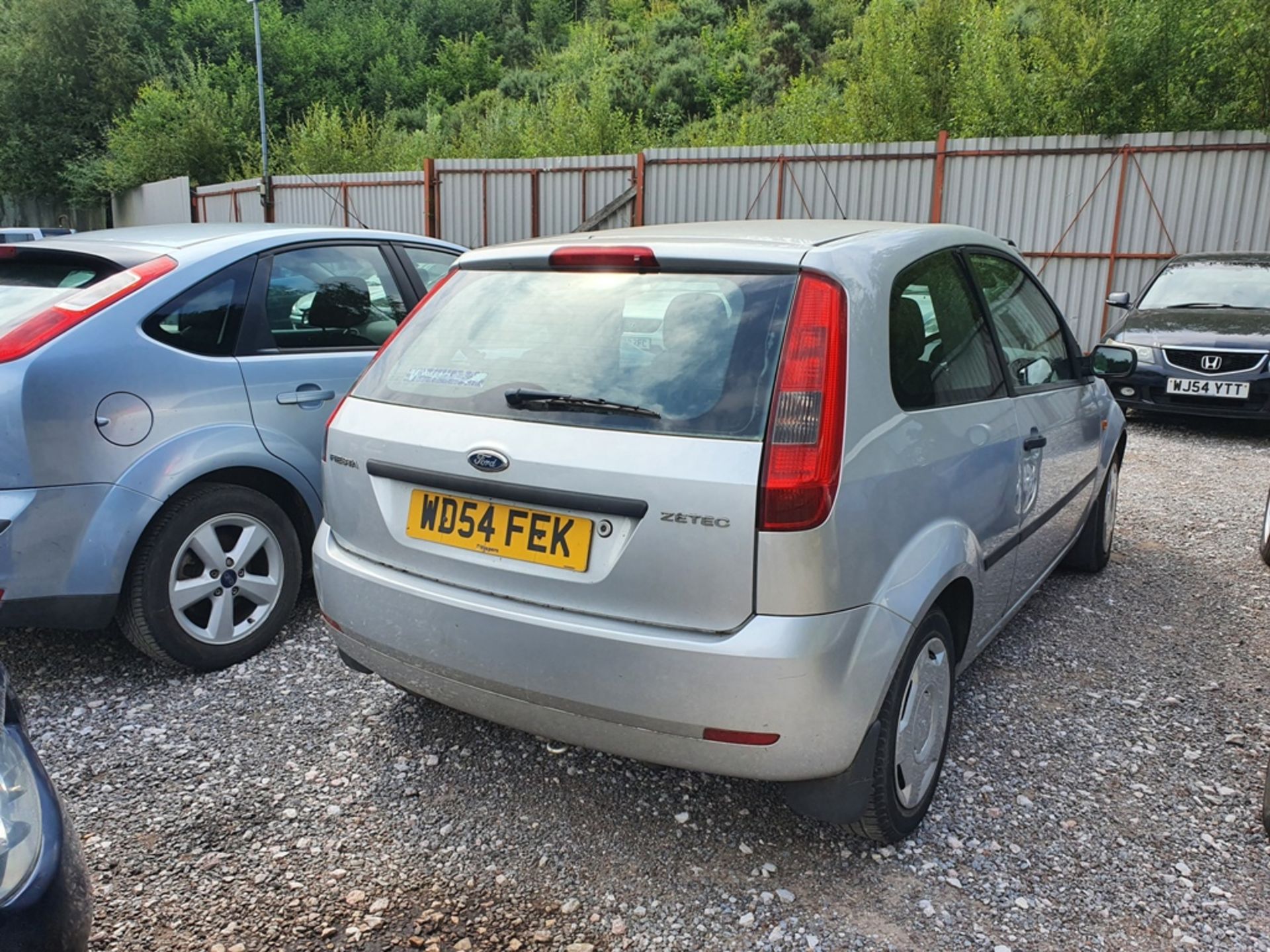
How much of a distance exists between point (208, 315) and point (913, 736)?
2.86 metres

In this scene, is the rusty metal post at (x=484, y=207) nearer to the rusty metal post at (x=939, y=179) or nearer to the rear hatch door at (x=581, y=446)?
the rusty metal post at (x=939, y=179)

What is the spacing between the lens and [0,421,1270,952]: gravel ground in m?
2.26

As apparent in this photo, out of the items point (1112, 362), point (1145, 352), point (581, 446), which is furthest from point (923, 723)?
point (1145, 352)

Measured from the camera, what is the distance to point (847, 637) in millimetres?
2135

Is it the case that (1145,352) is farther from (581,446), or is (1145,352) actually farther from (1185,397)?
(581,446)

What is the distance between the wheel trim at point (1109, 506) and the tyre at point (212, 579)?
3659 mm

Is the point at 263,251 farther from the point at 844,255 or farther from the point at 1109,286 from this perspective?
the point at 1109,286

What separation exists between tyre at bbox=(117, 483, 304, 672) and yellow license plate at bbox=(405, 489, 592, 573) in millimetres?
1330

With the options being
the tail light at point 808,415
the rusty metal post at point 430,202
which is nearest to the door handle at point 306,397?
the tail light at point 808,415

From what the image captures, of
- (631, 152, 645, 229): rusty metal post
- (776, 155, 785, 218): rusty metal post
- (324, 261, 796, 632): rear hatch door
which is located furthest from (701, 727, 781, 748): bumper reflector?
(631, 152, 645, 229): rusty metal post

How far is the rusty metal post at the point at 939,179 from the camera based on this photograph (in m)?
13.0

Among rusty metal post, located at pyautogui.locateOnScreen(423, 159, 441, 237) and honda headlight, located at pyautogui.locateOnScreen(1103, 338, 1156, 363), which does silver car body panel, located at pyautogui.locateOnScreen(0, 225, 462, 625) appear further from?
rusty metal post, located at pyautogui.locateOnScreen(423, 159, 441, 237)

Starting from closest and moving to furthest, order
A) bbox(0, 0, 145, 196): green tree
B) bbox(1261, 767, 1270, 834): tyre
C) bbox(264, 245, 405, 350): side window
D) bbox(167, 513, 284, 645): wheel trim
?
bbox(1261, 767, 1270, 834): tyre, bbox(167, 513, 284, 645): wheel trim, bbox(264, 245, 405, 350): side window, bbox(0, 0, 145, 196): green tree

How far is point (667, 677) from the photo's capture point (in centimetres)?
212
